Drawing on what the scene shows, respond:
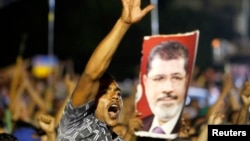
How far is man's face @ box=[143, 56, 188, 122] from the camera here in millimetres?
3414

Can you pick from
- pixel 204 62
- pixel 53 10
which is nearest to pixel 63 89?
pixel 53 10

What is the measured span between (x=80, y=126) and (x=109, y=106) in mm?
148

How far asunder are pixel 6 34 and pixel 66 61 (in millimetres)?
563

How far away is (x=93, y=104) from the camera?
2.14 metres

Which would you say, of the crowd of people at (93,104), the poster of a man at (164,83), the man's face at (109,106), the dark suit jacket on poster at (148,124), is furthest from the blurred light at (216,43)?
the man's face at (109,106)

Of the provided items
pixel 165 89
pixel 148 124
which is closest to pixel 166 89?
pixel 165 89

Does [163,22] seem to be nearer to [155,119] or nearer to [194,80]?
[194,80]

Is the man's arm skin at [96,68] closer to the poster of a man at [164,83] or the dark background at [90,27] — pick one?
the poster of a man at [164,83]

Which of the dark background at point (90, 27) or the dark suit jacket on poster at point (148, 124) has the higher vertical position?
the dark background at point (90, 27)

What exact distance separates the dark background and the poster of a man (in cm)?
138

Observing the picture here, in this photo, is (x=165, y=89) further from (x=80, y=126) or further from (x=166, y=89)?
(x=80, y=126)

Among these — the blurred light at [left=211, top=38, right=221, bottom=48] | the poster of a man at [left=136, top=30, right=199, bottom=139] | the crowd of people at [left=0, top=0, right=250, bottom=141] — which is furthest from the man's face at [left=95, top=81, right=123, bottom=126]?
the blurred light at [left=211, top=38, right=221, bottom=48]

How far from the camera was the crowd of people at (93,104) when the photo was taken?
2096 millimetres

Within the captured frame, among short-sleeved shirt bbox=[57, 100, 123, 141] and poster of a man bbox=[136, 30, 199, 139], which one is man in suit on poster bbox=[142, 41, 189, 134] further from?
short-sleeved shirt bbox=[57, 100, 123, 141]
